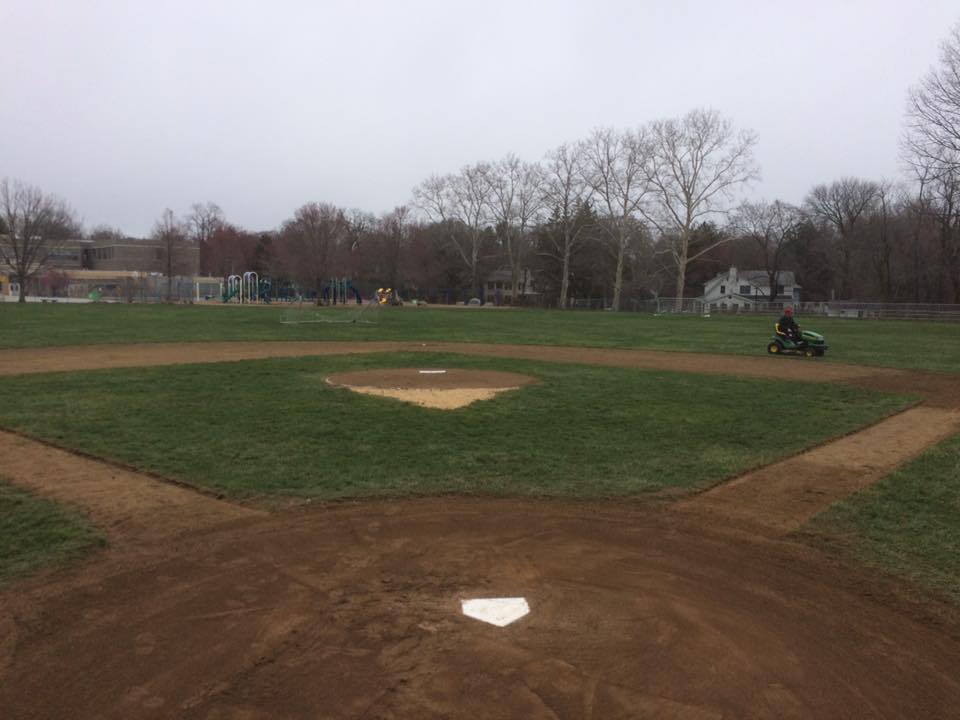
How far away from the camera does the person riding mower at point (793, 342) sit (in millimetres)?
21500

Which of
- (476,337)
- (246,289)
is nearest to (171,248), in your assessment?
(246,289)

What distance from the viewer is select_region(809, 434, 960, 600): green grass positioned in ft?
16.9

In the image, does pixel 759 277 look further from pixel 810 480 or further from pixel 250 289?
pixel 810 480

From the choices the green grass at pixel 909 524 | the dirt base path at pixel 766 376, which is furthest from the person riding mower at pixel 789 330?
the green grass at pixel 909 524

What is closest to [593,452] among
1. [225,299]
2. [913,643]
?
[913,643]

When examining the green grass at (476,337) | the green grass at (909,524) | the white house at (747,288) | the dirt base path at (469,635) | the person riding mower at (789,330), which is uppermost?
the white house at (747,288)

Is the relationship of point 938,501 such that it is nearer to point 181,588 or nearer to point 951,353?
point 181,588

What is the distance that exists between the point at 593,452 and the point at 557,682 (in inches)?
207

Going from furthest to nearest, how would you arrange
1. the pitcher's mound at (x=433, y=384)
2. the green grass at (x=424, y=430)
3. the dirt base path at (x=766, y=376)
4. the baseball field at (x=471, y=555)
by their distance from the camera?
the pitcher's mound at (x=433, y=384) < the green grass at (x=424, y=430) < the dirt base path at (x=766, y=376) < the baseball field at (x=471, y=555)

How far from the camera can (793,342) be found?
21.7 m

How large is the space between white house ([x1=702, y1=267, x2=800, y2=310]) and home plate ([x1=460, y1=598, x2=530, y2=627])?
89.9m

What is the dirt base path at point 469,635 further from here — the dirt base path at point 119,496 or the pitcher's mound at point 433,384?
the pitcher's mound at point 433,384

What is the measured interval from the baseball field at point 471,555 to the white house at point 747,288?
83863 millimetres

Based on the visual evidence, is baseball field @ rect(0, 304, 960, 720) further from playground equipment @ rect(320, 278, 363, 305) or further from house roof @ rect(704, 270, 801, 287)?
house roof @ rect(704, 270, 801, 287)
